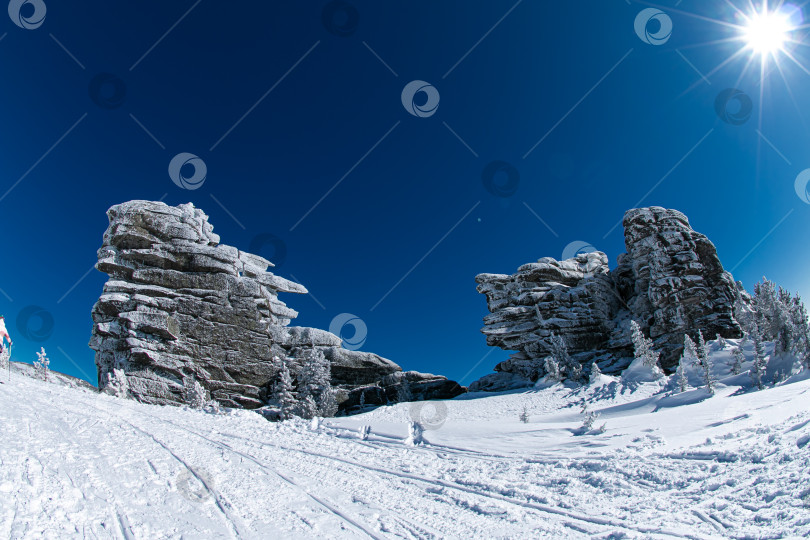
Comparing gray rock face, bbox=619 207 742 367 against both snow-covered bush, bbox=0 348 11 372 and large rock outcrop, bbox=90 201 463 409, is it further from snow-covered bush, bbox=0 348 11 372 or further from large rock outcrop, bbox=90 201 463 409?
snow-covered bush, bbox=0 348 11 372

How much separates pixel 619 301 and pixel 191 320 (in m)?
53.7

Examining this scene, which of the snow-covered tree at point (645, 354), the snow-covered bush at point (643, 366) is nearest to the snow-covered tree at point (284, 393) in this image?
the snow-covered bush at point (643, 366)

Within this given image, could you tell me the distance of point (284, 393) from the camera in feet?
120

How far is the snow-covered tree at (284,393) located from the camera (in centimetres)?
3472

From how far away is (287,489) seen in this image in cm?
639

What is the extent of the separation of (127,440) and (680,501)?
35.7 ft

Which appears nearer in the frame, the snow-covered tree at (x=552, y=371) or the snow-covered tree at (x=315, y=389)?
the snow-covered tree at (x=552, y=371)

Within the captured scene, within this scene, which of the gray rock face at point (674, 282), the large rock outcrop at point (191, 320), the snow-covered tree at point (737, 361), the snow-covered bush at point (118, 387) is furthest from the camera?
the gray rock face at point (674, 282)

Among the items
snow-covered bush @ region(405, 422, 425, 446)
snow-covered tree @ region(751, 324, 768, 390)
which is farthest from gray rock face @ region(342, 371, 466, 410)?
snow-covered tree @ region(751, 324, 768, 390)

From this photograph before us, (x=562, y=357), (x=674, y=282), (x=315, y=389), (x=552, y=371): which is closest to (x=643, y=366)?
(x=552, y=371)

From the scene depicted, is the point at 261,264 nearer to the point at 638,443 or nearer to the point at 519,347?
the point at 519,347

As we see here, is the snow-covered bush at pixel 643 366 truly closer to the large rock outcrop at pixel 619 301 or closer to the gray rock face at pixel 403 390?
the large rock outcrop at pixel 619 301

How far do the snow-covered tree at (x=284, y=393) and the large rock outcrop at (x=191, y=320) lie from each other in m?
1.57

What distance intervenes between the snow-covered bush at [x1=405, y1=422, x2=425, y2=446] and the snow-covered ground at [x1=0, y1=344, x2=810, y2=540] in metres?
0.60
